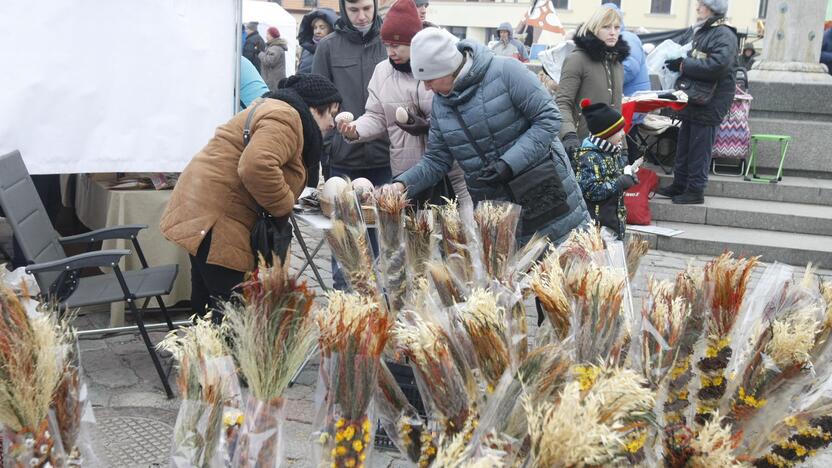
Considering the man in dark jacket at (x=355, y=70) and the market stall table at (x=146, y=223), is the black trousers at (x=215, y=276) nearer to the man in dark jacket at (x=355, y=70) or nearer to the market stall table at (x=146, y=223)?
the market stall table at (x=146, y=223)

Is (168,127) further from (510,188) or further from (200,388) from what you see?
(200,388)

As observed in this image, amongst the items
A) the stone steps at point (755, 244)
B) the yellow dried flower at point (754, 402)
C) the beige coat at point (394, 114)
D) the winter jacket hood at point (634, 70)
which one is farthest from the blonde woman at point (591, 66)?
the yellow dried flower at point (754, 402)

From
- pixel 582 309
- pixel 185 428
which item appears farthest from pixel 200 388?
pixel 582 309

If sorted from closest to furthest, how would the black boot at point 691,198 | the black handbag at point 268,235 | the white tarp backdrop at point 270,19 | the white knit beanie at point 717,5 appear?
1. the black handbag at point 268,235
2. the white knit beanie at point 717,5
3. the black boot at point 691,198
4. the white tarp backdrop at point 270,19

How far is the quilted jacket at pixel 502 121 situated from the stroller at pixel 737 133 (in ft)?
15.7

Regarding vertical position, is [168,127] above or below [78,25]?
below

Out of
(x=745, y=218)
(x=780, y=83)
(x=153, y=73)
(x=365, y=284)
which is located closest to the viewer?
(x=365, y=284)

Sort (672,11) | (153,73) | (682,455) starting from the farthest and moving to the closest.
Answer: (672,11) → (153,73) → (682,455)

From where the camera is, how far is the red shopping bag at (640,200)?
7571 mm

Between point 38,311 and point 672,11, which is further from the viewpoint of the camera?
point 672,11

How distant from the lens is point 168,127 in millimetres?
4848

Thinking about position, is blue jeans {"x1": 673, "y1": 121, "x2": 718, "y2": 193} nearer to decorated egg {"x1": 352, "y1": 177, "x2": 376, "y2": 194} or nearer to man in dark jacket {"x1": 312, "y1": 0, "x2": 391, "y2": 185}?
man in dark jacket {"x1": 312, "y1": 0, "x2": 391, "y2": 185}

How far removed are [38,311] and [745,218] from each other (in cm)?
701

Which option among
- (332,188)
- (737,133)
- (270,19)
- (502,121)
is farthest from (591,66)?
(270,19)
